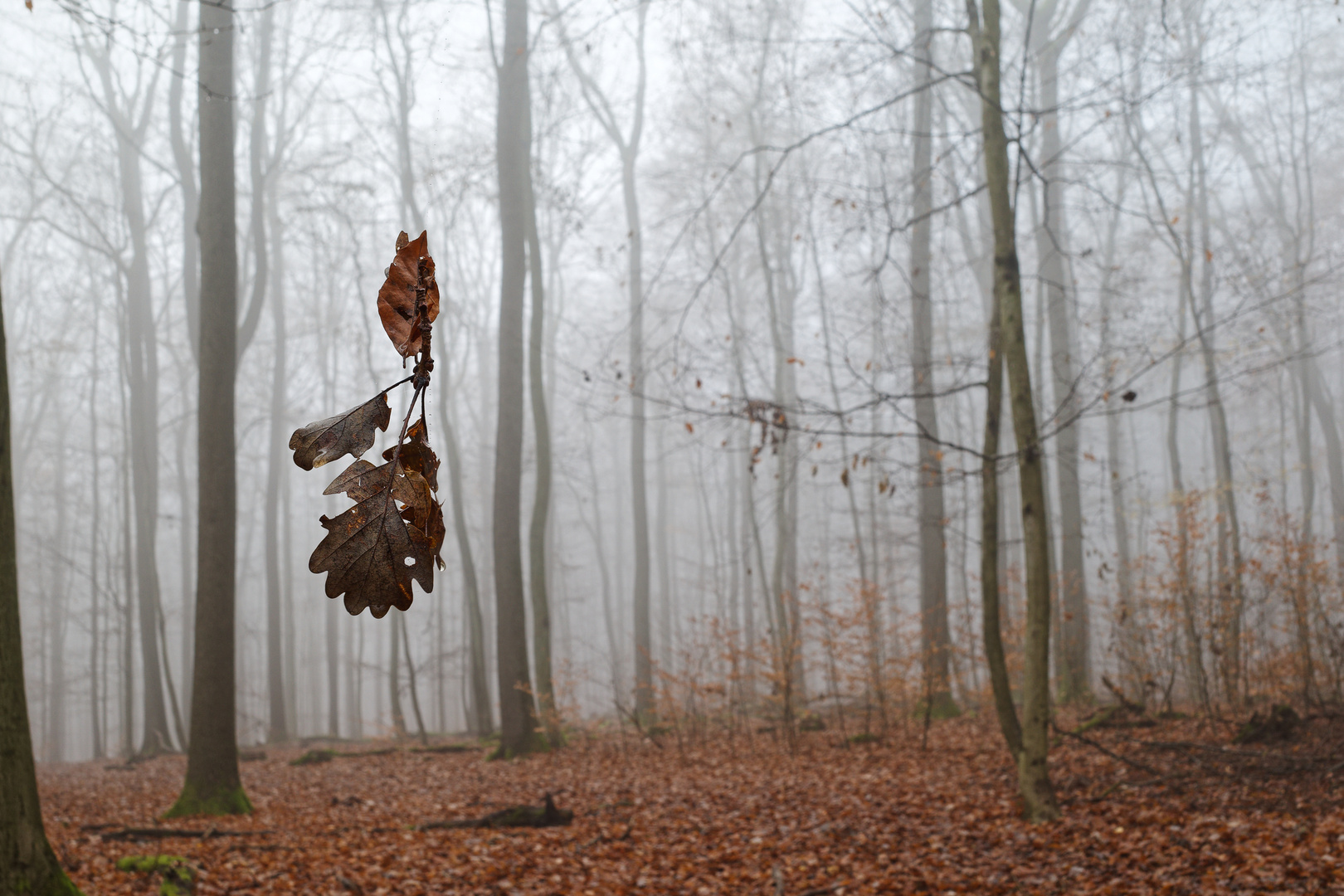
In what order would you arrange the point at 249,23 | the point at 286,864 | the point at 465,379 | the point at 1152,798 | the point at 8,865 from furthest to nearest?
the point at 465,379 → the point at 249,23 → the point at 1152,798 → the point at 286,864 → the point at 8,865

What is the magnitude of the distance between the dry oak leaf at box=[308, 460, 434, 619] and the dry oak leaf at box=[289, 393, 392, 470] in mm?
18

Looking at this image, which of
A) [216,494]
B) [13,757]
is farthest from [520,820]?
[13,757]

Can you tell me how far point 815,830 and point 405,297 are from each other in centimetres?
609

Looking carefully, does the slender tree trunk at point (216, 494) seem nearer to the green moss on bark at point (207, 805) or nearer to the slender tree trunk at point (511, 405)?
the green moss on bark at point (207, 805)

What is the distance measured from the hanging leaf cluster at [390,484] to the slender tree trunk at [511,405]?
10160 mm

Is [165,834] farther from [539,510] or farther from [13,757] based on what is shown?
[539,510]

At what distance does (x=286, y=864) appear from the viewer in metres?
5.12

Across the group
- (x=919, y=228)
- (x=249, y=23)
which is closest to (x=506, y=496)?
(x=919, y=228)

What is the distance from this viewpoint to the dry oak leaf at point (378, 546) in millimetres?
443

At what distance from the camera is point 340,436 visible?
0.47m

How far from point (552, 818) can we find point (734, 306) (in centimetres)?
1683

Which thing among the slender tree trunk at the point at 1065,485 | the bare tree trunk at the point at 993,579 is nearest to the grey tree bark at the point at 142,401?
the bare tree trunk at the point at 993,579

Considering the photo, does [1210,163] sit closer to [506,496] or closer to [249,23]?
[506,496]

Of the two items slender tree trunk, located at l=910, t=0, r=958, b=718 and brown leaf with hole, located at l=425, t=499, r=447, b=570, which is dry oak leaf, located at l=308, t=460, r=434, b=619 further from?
slender tree trunk, located at l=910, t=0, r=958, b=718
